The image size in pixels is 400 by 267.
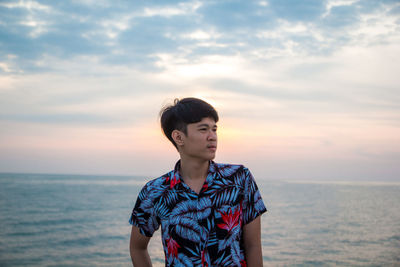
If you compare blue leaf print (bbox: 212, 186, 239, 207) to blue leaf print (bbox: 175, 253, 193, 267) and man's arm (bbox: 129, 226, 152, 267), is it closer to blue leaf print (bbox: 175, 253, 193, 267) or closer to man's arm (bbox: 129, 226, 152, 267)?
blue leaf print (bbox: 175, 253, 193, 267)

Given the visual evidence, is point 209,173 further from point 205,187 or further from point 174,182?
point 174,182

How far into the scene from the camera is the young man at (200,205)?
2375 millimetres

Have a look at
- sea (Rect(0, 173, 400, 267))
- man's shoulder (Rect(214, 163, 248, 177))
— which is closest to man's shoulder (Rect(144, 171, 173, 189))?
man's shoulder (Rect(214, 163, 248, 177))

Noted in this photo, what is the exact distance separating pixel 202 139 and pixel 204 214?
480 millimetres

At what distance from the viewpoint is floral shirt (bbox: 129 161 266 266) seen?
2363 millimetres

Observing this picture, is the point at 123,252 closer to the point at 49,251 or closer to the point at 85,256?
the point at 85,256

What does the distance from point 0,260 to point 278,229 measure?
47.1 feet

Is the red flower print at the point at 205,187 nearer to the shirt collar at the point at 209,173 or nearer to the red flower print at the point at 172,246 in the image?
the shirt collar at the point at 209,173

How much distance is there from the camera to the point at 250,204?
2.48m

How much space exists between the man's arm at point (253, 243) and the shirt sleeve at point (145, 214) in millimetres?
610

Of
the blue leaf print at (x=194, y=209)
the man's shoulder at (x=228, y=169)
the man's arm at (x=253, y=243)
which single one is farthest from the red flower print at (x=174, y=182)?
the man's arm at (x=253, y=243)

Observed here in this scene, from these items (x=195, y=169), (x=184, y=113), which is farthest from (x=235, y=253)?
(x=184, y=113)

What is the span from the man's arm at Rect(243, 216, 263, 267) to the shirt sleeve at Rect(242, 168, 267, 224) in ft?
0.11

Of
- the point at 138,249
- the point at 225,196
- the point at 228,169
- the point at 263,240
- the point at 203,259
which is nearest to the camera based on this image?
the point at 203,259
